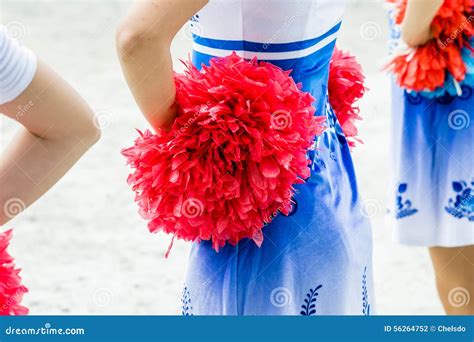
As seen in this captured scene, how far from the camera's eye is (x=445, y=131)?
2.70m

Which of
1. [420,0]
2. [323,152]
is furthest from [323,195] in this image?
[420,0]

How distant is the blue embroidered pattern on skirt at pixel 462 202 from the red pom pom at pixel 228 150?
1.13 meters

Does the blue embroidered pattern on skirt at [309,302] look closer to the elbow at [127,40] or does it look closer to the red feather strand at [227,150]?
the red feather strand at [227,150]

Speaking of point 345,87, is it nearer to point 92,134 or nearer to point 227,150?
point 227,150

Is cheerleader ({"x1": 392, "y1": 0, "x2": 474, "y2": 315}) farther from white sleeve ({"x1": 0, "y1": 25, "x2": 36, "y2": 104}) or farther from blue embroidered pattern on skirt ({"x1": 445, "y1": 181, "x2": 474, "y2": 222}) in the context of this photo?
white sleeve ({"x1": 0, "y1": 25, "x2": 36, "y2": 104})

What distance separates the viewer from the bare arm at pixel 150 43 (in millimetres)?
1544

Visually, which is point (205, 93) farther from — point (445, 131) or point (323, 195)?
point (445, 131)

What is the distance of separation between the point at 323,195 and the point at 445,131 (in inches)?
39.8

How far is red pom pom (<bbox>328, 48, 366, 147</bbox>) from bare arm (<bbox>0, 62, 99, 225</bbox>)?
A: 62 cm

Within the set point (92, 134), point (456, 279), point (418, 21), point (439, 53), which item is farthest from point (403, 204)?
point (92, 134)

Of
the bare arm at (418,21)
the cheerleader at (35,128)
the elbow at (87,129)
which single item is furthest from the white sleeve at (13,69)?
the bare arm at (418,21)

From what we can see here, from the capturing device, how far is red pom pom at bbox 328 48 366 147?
2.03 meters

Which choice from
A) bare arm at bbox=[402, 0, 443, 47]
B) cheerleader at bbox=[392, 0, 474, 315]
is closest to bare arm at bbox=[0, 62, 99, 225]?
bare arm at bbox=[402, 0, 443, 47]
